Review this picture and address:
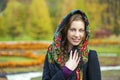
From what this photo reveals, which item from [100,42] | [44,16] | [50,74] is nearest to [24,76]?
[44,16]

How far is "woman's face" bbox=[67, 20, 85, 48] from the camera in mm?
1825

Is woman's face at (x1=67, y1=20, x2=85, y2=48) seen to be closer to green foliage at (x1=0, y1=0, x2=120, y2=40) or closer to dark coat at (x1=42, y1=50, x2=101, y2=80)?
dark coat at (x1=42, y1=50, x2=101, y2=80)

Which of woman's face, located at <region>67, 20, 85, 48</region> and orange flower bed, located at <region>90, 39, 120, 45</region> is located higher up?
woman's face, located at <region>67, 20, 85, 48</region>

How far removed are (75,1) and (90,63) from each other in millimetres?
5695

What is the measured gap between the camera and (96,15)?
757 cm

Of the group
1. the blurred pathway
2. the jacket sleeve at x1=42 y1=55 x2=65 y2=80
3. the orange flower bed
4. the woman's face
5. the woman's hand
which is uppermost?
the woman's face

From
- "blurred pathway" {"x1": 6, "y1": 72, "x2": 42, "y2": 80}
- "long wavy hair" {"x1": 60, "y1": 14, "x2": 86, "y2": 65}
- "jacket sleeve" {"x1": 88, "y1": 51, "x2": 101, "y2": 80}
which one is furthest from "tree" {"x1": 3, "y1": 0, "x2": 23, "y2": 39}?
"jacket sleeve" {"x1": 88, "y1": 51, "x2": 101, "y2": 80}

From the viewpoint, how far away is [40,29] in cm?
745

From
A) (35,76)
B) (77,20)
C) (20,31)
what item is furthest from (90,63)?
(20,31)

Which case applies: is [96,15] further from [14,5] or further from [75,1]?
[14,5]

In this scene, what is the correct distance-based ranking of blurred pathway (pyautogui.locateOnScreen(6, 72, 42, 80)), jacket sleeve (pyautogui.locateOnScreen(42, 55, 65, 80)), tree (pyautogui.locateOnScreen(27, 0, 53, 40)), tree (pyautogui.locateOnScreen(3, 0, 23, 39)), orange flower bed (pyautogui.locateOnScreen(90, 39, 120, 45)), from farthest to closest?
orange flower bed (pyautogui.locateOnScreen(90, 39, 120, 45)) < tree (pyautogui.locateOnScreen(27, 0, 53, 40)) < tree (pyautogui.locateOnScreen(3, 0, 23, 39)) < blurred pathway (pyautogui.locateOnScreen(6, 72, 42, 80)) < jacket sleeve (pyautogui.locateOnScreen(42, 55, 65, 80))

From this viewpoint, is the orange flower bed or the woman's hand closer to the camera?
the woman's hand

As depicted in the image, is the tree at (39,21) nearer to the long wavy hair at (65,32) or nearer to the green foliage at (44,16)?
the green foliage at (44,16)

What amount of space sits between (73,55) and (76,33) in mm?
130
